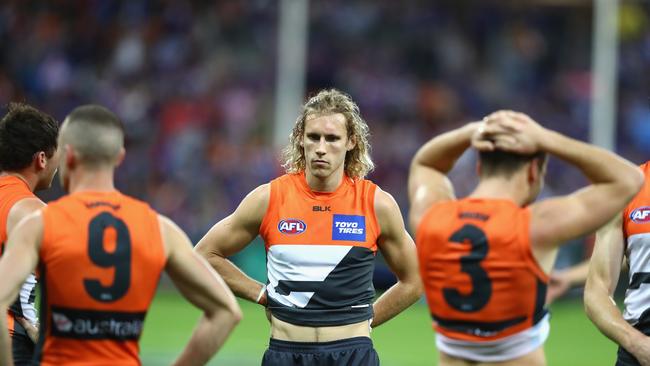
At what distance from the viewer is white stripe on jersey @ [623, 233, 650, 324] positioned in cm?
636

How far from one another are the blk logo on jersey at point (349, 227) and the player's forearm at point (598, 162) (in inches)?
87.4

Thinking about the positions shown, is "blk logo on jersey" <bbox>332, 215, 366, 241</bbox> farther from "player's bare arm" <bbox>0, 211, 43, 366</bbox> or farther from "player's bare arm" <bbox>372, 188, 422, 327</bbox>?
"player's bare arm" <bbox>0, 211, 43, 366</bbox>

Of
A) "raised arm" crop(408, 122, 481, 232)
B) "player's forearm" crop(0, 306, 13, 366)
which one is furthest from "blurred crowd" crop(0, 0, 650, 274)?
"player's forearm" crop(0, 306, 13, 366)

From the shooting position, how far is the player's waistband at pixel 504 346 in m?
5.28


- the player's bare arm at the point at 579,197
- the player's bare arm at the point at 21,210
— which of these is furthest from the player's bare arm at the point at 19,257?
the player's bare arm at the point at 579,197

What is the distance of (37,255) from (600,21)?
17493mm

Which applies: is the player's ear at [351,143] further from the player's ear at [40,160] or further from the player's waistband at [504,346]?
the player's waistband at [504,346]

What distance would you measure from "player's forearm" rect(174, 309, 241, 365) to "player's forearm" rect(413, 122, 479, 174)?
125 centimetres

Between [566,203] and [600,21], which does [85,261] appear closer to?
[566,203]

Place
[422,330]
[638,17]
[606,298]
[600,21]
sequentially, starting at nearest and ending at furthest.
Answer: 1. [606,298]
2. [422,330]
3. [600,21]
4. [638,17]

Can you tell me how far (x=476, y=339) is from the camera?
529 cm

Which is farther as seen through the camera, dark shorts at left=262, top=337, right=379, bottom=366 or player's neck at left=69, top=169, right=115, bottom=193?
dark shorts at left=262, top=337, right=379, bottom=366

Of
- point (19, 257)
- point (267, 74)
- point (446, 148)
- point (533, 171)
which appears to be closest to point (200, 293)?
point (19, 257)

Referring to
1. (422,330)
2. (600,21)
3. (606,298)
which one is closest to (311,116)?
(606,298)
